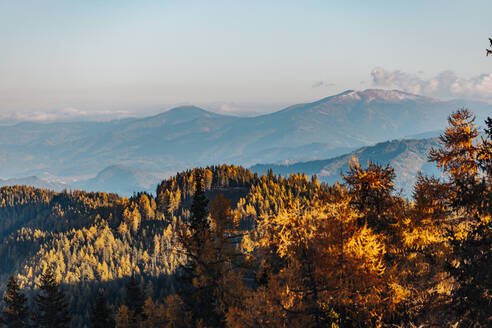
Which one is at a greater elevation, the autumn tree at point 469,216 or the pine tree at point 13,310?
the autumn tree at point 469,216

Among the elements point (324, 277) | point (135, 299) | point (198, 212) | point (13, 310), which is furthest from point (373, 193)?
point (13, 310)

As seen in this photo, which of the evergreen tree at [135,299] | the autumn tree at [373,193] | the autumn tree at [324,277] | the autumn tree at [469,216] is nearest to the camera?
the autumn tree at [469,216]

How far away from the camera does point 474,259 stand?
60.7 ft

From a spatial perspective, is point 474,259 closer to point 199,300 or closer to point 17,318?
point 199,300

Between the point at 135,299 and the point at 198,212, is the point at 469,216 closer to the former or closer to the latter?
the point at 198,212

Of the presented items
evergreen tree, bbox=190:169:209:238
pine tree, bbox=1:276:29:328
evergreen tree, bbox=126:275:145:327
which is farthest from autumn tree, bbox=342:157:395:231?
pine tree, bbox=1:276:29:328

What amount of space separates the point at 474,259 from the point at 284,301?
9.82 metres

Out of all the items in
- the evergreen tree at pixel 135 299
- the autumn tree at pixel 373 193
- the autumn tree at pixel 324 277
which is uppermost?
the autumn tree at pixel 373 193

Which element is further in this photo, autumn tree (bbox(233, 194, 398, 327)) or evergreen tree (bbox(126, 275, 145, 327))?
evergreen tree (bbox(126, 275, 145, 327))

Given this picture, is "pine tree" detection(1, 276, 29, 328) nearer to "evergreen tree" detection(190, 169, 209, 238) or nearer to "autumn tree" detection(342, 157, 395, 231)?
"evergreen tree" detection(190, 169, 209, 238)

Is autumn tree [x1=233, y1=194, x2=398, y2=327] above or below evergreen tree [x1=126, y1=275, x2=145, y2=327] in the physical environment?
above

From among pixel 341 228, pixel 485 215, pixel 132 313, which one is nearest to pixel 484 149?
pixel 485 215

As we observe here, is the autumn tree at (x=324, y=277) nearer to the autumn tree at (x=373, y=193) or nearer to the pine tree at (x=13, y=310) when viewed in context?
the autumn tree at (x=373, y=193)

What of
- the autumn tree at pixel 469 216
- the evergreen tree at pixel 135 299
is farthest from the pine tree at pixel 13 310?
the autumn tree at pixel 469 216
